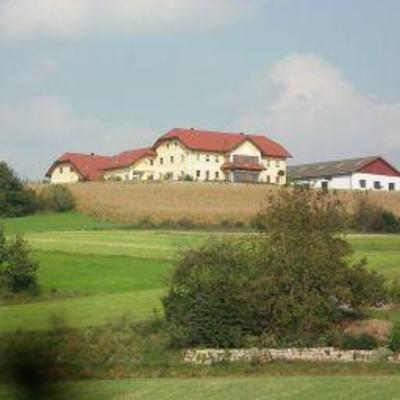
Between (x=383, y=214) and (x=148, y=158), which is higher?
(x=148, y=158)

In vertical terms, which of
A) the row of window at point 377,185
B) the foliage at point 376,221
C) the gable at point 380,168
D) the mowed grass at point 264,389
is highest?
the gable at point 380,168

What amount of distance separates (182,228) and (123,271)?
3213 centimetres

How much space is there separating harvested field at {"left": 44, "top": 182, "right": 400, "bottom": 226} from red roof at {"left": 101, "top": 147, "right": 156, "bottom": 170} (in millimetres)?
34290

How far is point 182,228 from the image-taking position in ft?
284

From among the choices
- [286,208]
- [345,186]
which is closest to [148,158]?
[345,186]

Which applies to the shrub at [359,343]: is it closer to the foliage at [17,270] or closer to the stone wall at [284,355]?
the stone wall at [284,355]

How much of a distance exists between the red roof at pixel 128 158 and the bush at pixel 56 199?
37.0 meters

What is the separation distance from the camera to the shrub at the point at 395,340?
33.2 m

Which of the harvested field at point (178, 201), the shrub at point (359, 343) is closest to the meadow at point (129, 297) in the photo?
the shrub at point (359, 343)

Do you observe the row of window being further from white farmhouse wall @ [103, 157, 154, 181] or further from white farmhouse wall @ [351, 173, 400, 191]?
white farmhouse wall @ [103, 157, 154, 181]

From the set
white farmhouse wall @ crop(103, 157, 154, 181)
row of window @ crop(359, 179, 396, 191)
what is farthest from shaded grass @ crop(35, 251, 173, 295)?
row of window @ crop(359, 179, 396, 191)

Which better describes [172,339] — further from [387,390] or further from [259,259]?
[387,390]

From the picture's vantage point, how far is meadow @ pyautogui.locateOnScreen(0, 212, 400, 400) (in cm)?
458

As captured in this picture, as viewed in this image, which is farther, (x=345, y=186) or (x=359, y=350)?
(x=345, y=186)
